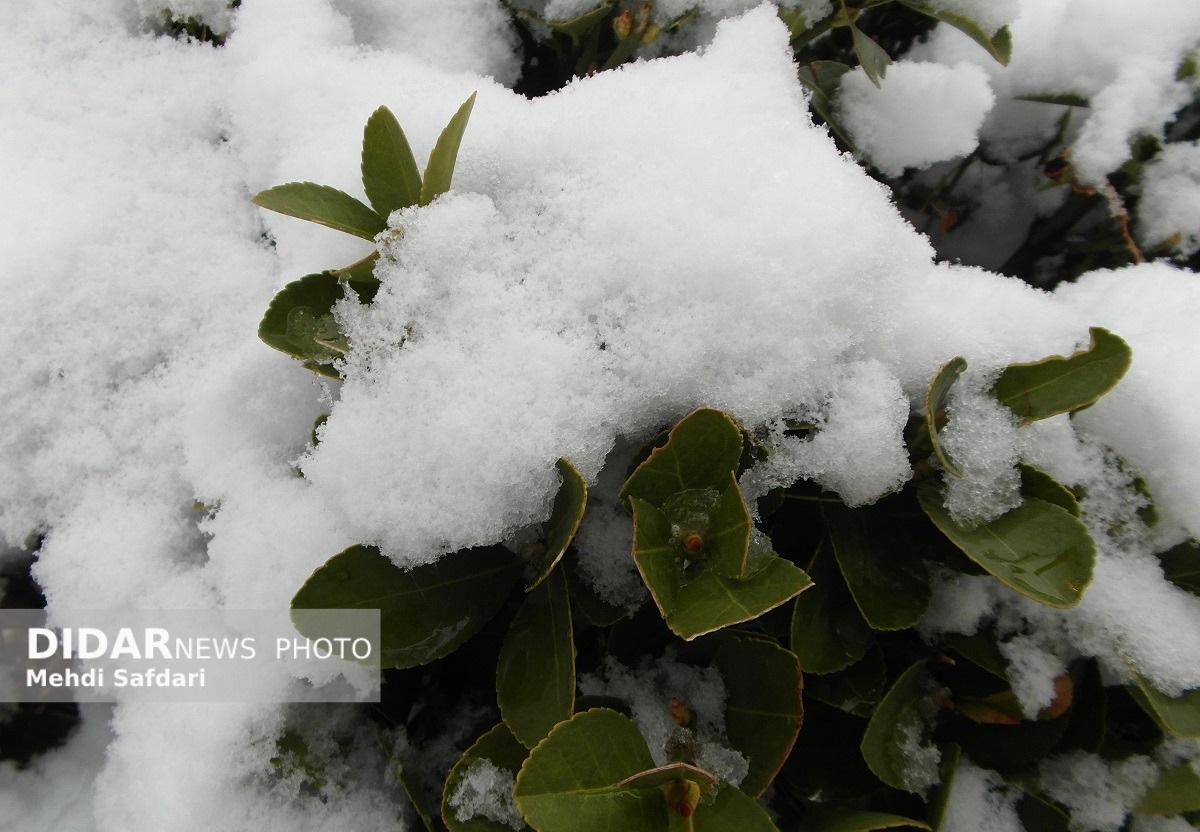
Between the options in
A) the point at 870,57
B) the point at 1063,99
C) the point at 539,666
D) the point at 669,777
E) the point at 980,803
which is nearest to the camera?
the point at 669,777

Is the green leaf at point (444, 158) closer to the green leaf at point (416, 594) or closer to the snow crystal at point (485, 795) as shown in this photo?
the green leaf at point (416, 594)

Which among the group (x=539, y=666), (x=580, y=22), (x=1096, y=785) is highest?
(x=580, y=22)

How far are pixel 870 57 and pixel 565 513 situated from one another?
0.75m

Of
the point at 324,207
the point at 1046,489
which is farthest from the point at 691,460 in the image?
the point at 324,207

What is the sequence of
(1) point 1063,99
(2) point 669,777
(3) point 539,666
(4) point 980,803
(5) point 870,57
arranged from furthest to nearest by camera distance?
(1) point 1063,99 → (5) point 870,57 → (4) point 980,803 → (3) point 539,666 → (2) point 669,777

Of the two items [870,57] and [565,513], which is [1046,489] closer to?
[565,513]

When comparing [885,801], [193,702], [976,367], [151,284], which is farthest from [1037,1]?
[193,702]

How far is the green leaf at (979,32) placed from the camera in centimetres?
99

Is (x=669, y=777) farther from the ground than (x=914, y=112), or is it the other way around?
(x=914, y=112)

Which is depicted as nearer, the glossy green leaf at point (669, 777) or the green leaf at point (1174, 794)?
the glossy green leaf at point (669, 777)

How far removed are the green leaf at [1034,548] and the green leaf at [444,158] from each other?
2.02 ft

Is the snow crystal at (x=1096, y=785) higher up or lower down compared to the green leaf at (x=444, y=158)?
lower down

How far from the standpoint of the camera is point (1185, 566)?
0.85 meters

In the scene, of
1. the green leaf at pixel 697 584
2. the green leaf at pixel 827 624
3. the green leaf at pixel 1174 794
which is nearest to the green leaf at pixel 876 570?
the green leaf at pixel 827 624
